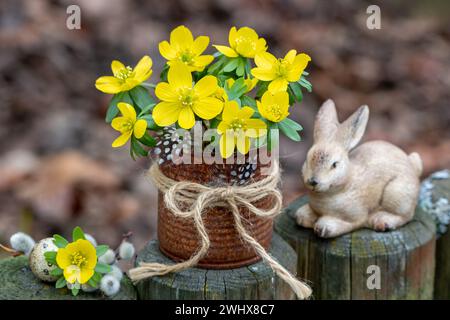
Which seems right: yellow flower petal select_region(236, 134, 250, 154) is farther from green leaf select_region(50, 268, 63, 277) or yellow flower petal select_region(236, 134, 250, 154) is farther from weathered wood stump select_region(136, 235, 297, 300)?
green leaf select_region(50, 268, 63, 277)

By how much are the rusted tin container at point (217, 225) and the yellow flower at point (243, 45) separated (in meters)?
0.25

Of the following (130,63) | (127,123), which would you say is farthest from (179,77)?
(130,63)

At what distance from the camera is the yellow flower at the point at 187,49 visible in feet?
5.71

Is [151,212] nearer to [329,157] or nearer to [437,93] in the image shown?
[329,157]

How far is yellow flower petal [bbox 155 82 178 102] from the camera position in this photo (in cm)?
164

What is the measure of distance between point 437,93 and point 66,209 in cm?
230

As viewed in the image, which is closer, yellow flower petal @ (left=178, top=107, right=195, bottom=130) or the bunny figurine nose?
Answer: yellow flower petal @ (left=178, top=107, right=195, bottom=130)

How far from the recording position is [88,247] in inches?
68.9

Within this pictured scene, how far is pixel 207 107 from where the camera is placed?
1638 mm

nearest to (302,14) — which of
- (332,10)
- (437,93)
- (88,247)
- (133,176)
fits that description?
(332,10)

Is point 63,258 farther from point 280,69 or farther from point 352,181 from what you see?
point 352,181

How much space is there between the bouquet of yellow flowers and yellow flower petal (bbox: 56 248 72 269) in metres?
0.27

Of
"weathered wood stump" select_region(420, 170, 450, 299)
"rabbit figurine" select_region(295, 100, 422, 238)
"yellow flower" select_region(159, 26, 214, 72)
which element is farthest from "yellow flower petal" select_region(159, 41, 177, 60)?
"weathered wood stump" select_region(420, 170, 450, 299)

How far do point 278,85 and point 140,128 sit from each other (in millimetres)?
309
